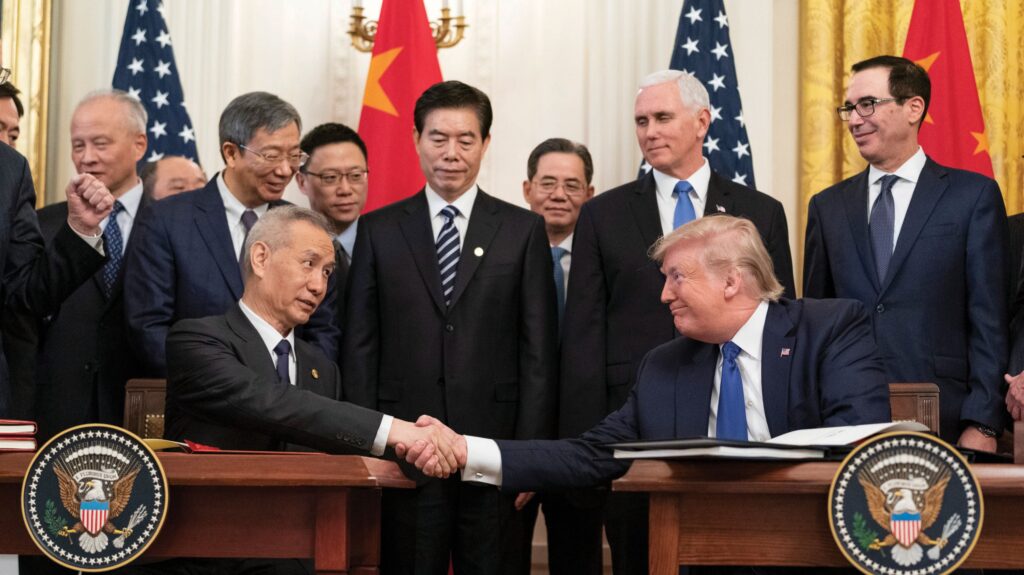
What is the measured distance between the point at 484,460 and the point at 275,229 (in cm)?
92

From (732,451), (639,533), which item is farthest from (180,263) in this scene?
(732,451)

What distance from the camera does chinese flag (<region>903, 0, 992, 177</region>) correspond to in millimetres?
5879

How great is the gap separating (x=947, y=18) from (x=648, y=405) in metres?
3.42

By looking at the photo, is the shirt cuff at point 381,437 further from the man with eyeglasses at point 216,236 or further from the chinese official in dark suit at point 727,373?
the man with eyeglasses at point 216,236

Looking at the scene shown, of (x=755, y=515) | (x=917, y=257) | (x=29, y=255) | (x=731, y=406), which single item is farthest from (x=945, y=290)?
(x=29, y=255)

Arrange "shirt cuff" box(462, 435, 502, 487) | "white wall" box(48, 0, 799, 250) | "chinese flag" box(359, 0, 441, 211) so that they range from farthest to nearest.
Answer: "white wall" box(48, 0, 799, 250), "chinese flag" box(359, 0, 441, 211), "shirt cuff" box(462, 435, 502, 487)

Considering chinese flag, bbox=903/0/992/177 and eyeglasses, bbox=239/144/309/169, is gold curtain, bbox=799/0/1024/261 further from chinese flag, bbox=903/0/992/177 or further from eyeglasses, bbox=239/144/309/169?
eyeglasses, bbox=239/144/309/169

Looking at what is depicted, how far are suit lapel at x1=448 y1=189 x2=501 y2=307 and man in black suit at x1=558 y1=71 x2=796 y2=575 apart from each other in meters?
0.30

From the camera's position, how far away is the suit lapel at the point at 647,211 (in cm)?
440

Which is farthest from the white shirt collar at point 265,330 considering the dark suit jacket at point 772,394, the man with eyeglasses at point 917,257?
the man with eyeglasses at point 917,257

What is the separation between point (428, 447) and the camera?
3.29 meters

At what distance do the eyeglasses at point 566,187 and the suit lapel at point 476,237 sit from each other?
0.98m

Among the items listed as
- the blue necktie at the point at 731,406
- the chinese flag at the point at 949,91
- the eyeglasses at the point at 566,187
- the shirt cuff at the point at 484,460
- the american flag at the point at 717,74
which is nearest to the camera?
the blue necktie at the point at 731,406

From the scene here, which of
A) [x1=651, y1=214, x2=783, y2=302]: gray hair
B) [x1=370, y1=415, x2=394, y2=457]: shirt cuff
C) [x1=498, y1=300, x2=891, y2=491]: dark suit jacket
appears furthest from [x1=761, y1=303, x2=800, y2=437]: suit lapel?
[x1=370, y1=415, x2=394, y2=457]: shirt cuff
